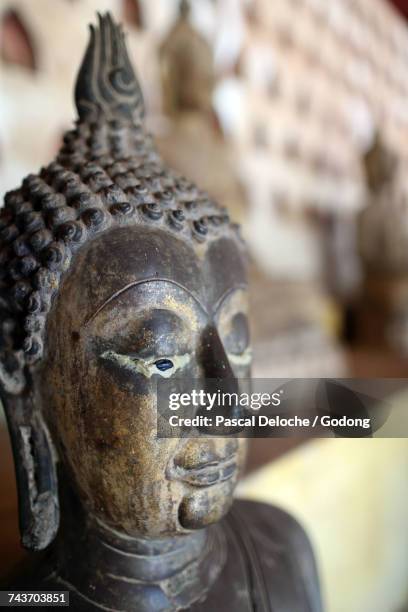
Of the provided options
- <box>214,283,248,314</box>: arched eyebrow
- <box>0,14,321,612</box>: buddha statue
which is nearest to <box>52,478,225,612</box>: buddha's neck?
<box>0,14,321,612</box>: buddha statue

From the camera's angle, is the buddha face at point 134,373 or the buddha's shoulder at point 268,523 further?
the buddha's shoulder at point 268,523

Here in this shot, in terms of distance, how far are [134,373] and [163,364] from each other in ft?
0.10

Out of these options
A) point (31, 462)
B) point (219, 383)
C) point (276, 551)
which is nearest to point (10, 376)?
point (31, 462)

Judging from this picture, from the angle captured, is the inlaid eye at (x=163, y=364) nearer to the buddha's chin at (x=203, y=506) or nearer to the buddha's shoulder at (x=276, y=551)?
the buddha's chin at (x=203, y=506)

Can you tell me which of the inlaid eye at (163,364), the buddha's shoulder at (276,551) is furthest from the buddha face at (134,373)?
the buddha's shoulder at (276,551)

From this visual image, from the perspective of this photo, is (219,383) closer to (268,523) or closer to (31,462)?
(31,462)

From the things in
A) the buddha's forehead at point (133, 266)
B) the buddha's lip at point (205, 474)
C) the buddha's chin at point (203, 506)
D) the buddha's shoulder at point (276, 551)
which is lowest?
the buddha's shoulder at point (276, 551)

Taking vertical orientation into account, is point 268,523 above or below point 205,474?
below

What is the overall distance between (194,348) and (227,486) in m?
0.16

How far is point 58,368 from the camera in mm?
574

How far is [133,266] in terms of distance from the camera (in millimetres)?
560

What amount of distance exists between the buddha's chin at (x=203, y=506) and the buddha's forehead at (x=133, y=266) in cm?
20

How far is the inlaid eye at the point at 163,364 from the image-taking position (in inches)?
21.6

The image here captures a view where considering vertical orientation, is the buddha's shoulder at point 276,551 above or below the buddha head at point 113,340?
below
